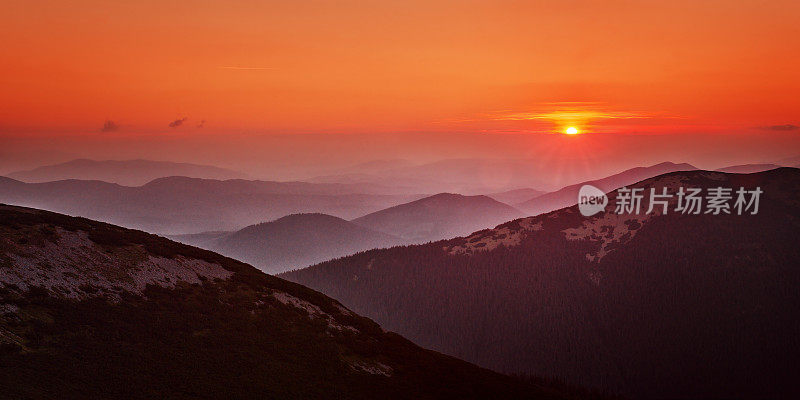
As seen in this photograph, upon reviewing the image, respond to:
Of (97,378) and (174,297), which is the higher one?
(174,297)

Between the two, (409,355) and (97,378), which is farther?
(409,355)

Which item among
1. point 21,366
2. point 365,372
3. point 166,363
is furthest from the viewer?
point 365,372

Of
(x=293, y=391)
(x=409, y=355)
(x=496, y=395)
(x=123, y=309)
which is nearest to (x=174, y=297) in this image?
(x=123, y=309)

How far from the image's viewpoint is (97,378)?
2505 inches

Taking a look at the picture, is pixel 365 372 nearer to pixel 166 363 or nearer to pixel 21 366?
pixel 166 363

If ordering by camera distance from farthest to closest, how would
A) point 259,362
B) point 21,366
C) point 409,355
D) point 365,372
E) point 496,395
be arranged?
point 409,355, point 496,395, point 365,372, point 259,362, point 21,366

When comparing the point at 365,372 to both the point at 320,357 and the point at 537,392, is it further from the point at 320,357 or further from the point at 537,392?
the point at 537,392

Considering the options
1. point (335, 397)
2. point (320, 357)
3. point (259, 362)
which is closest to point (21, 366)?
point (259, 362)

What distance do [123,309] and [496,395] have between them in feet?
196

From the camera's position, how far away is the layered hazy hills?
66.0 meters

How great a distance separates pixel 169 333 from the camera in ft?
266

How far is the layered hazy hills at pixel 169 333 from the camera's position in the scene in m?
66.0

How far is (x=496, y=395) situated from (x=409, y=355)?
60.4ft

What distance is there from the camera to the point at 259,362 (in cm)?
8156
